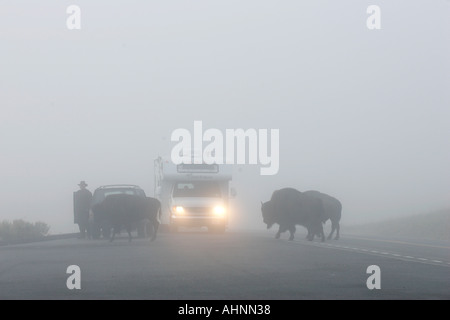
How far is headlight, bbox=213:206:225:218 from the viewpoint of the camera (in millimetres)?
44969

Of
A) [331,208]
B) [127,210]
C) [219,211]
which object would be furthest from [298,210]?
[219,211]

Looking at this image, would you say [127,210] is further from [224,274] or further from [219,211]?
[224,274]

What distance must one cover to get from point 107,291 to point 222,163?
3157 centimetres

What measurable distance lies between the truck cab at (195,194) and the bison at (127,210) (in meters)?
9.06

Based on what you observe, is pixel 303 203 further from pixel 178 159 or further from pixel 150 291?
pixel 150 291

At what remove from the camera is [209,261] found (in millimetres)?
21344

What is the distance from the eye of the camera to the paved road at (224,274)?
14.6m

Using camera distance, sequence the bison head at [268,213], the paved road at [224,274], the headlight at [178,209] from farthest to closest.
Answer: the headlight at [178,209]
the bison head at [268,213]
the paved road at [224,274]

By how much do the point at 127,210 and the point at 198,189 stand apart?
36.2 ft

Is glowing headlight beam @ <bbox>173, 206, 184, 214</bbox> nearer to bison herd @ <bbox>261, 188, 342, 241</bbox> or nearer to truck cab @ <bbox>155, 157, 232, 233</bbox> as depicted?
truck cab @ <bbox>155, 157, 232, 233</bbox>

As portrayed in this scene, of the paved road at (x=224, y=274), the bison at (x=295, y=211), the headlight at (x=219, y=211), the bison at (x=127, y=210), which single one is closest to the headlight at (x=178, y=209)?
the headlight at (x=219, y=211)

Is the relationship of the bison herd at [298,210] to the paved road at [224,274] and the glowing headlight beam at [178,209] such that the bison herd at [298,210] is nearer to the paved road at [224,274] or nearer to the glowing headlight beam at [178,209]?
the paved road at [224,274]
